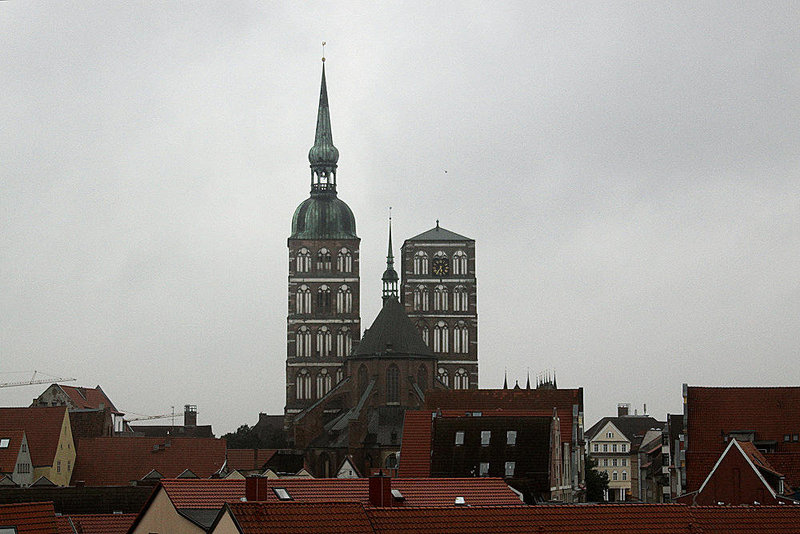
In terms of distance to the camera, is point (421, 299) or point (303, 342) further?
point (303, 342)

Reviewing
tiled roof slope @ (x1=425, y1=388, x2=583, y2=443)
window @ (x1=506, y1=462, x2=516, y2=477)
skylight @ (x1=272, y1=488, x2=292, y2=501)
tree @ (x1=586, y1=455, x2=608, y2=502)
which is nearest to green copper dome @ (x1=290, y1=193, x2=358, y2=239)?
tiled roof slope @ (x1=425, y1=388, x2=583, y2=443)

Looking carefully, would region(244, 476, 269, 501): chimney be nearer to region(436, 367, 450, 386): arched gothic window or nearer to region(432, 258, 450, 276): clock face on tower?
region(436, 367, 450, 386): arched gothic window

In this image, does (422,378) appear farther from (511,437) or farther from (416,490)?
(416,490)

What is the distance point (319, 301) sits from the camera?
422 feet

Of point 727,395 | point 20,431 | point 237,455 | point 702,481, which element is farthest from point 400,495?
point 237,455

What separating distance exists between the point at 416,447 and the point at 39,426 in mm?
29699

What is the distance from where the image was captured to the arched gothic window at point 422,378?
11869cm

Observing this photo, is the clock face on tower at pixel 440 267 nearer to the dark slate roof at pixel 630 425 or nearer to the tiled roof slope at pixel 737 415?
the dark slate roof at pixel 630 425

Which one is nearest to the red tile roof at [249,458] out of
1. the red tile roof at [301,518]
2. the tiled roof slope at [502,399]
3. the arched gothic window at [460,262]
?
the tiled roof slope at [502,399]

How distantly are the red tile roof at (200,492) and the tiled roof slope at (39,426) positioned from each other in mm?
46939

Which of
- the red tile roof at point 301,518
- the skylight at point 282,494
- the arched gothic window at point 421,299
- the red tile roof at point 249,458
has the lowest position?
the red tile roof at point 301,518

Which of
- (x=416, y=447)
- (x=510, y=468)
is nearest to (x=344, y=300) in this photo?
(x=416, y=447)

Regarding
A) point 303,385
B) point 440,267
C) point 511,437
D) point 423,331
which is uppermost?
point 440,267

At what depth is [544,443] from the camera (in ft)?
194
